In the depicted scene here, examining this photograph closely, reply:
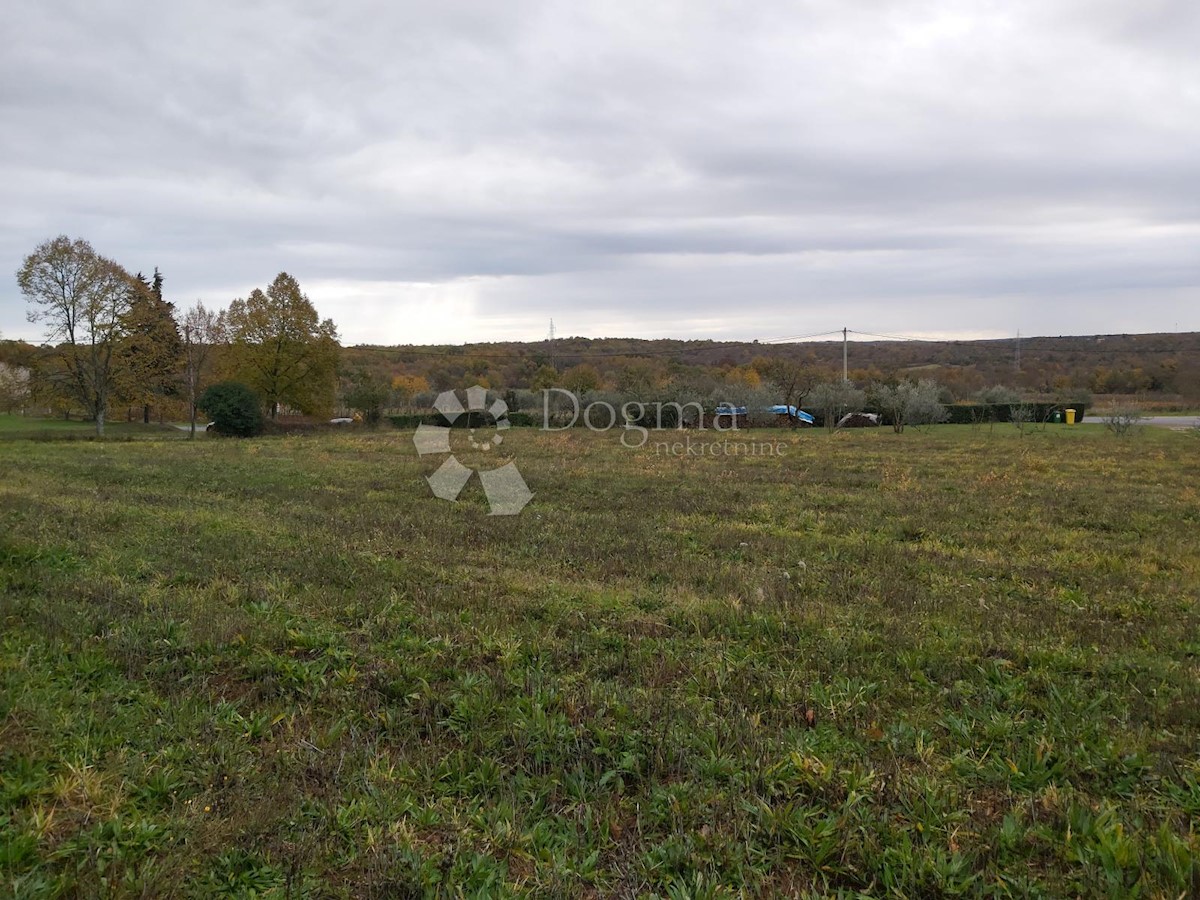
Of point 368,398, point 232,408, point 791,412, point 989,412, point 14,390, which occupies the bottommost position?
point 989,412

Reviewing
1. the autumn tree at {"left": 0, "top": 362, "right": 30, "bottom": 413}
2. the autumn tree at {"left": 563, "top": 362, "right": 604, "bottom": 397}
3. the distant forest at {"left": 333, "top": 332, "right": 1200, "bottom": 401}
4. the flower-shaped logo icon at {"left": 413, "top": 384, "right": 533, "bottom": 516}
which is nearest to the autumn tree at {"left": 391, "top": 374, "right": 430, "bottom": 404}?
the distant forest at {"left": 333, "top": 332, "right": 1200, "bottom": 401}

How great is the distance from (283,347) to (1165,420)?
172 ft

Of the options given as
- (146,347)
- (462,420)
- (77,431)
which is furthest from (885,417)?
(77,431)

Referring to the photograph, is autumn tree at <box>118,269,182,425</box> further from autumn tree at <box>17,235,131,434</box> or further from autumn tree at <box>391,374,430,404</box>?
autumn tree at <box>391,374,430,404</box>

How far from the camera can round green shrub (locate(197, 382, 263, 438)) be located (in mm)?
34594

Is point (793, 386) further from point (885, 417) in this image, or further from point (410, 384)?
point (410, 384)

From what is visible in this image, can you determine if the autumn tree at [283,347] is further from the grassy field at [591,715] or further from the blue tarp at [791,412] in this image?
the grassy field at [591,715]

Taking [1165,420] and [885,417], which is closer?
[1165,420]

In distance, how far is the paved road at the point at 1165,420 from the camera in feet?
125

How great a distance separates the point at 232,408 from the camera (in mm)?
34750

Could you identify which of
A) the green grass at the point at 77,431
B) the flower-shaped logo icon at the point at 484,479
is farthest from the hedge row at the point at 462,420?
the flower-shaped logo icon at the point at 484,479

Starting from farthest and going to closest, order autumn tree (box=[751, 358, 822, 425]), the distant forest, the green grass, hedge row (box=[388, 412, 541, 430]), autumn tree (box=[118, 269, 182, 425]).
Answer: the distant forest < autumn tree (box=[751, 358, 822, 425]) < hedge row (box=[388, 412, 541, 430]) < autumn tree (box=[118, 269, 182, 425]) < the green grass

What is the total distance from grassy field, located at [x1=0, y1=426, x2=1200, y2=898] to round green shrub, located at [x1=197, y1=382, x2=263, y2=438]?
28588mm

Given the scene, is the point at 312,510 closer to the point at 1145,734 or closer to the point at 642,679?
the point at 642,679
